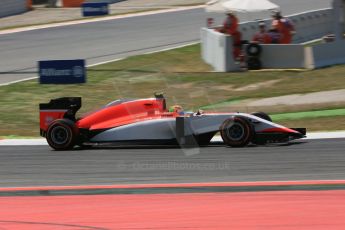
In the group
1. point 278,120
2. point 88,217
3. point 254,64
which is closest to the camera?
point 88,217

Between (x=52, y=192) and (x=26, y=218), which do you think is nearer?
(x=26, y=218)

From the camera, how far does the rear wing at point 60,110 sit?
12.9m

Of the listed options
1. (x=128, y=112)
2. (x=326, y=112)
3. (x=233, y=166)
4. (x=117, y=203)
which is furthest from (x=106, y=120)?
(x=326, y=112)

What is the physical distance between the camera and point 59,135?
12.7 meters

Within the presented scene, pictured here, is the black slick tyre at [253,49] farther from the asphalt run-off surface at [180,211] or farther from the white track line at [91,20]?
the white track line at [91,20]

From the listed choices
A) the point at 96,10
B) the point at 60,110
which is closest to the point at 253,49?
the point at 60,110

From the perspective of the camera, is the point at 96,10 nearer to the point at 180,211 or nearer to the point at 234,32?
Result: the point at 234,32

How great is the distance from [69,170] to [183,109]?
2209mm

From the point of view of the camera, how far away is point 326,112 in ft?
52.6

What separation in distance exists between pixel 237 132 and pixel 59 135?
8.74ft

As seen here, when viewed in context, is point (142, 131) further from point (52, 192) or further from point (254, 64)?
point (254, 64)

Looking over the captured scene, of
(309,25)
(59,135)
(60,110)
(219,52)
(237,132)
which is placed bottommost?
(309,25)

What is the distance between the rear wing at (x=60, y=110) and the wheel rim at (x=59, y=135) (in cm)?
31

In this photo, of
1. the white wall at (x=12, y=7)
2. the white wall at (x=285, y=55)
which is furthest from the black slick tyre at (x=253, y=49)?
the white wall at (x=12, y=7)
